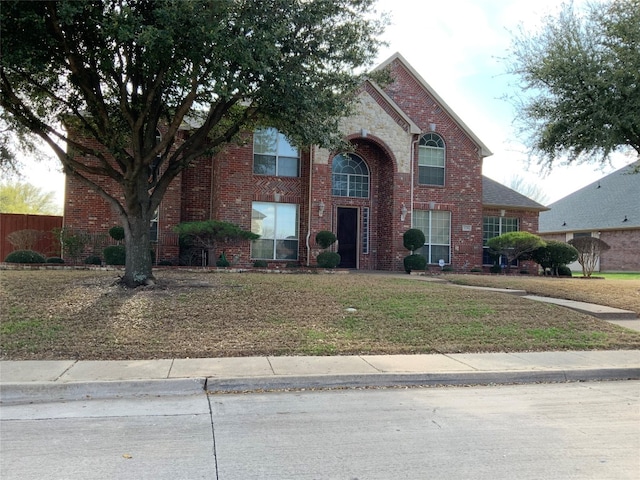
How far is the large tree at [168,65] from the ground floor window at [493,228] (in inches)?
475

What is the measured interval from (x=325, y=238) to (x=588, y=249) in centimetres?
1081

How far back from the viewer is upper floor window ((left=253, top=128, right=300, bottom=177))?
1833cm

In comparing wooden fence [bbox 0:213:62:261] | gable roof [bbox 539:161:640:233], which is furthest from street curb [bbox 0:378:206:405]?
gable roof [bbox 539:161:640:233]

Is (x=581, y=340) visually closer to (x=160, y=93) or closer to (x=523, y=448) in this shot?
(x=523, y=448)

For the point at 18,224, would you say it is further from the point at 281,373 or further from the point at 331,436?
the point at 331,436

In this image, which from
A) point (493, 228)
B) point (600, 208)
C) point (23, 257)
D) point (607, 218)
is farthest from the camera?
point (600, 208)

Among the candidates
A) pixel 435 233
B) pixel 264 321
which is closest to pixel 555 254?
pixel 435 233

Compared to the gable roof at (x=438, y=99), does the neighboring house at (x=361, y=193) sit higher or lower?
lower

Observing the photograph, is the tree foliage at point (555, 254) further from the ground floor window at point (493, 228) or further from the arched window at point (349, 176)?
the arched window at point (349, 176)

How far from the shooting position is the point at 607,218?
1282 inches

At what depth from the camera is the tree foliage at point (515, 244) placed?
19250mm

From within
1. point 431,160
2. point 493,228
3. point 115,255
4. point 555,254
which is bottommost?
point 115,255

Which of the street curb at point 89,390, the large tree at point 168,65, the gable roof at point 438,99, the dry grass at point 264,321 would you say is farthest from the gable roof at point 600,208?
the street curb at point 89,390

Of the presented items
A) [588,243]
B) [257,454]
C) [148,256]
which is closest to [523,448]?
[257,454]
